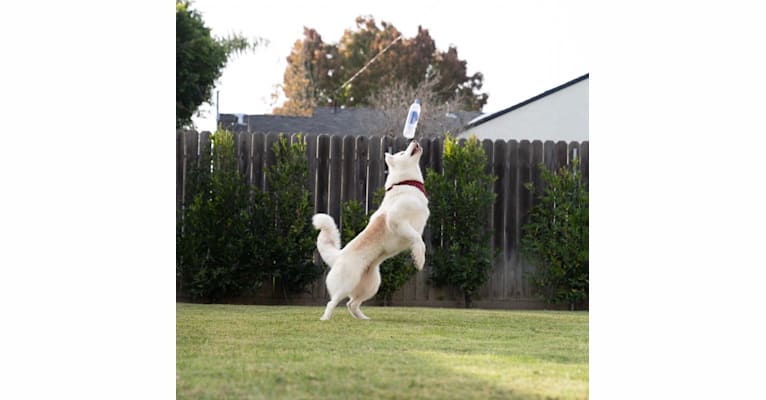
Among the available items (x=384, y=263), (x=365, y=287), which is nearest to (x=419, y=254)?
(x=365, y=287)

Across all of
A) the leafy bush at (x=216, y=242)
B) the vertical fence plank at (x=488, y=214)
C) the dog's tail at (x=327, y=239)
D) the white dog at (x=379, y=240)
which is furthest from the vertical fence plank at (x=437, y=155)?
the dog's tail at (x=327, y=239)

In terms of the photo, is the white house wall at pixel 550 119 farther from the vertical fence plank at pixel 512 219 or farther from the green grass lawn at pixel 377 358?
the green grass lawn at pixel 377 358

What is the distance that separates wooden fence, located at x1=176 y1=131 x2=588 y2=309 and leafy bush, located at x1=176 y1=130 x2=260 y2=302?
0.52 ft

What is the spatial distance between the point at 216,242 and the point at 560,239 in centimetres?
237

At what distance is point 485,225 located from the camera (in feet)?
19.6

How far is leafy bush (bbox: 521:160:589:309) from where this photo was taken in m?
5.87

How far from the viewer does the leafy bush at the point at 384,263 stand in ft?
18.8

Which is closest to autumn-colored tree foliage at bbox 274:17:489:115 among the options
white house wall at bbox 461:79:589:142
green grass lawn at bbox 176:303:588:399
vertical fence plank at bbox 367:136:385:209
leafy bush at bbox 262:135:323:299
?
white house wall at bbox 461:79:589:142

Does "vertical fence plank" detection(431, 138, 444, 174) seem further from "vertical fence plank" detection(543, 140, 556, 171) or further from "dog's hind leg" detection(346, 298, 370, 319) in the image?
"dog's hind leg" detection(346, 298, 370, 319)

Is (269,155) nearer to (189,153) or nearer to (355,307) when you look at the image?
(189,153)

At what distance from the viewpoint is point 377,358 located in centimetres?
261
